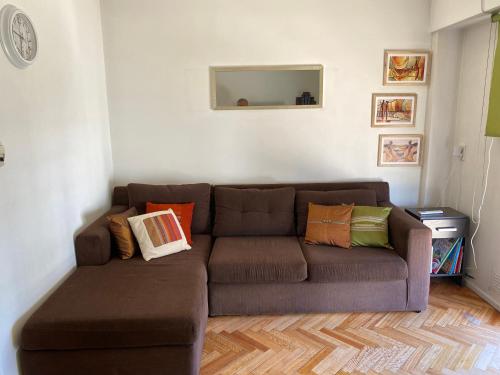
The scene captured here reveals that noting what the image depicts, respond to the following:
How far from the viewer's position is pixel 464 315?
2.58 metres

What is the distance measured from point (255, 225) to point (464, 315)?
1.64m

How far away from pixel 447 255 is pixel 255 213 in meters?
1.59

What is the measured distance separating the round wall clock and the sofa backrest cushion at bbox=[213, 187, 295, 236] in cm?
165

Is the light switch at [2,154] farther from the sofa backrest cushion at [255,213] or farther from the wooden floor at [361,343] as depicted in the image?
the sofa backrest cushion at [255,213]

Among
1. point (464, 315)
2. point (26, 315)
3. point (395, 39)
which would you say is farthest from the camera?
point (395, 39)

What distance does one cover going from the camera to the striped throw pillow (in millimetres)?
2561

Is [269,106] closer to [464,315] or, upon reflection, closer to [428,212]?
[428,212]

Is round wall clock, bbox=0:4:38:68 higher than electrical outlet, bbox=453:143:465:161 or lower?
higher

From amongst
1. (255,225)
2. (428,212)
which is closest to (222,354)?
(255,225)

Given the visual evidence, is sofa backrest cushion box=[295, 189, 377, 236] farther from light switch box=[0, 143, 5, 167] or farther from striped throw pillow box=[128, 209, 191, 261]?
light switch box=[0, 143, 5, 167]

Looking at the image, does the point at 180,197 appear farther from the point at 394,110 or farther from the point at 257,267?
the point at 394,110

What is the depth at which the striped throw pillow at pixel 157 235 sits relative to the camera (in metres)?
2.56

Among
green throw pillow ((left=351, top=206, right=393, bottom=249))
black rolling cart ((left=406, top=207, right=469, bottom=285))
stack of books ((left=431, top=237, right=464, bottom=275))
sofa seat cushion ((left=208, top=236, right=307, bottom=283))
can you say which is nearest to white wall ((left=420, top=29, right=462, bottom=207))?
black rolling cart ((left=406, top=207, right=469, bottom=285))

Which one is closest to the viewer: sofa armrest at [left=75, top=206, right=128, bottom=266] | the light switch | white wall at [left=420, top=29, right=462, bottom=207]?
the light switch
